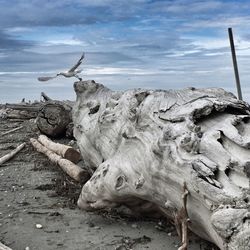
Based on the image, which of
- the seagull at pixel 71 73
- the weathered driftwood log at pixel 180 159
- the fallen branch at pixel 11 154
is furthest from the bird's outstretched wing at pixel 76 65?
the weathered driftwood log at pixel 180 159

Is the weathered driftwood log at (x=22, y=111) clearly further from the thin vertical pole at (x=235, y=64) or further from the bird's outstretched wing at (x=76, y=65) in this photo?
the thin vertical pole at (x=235, y=64)

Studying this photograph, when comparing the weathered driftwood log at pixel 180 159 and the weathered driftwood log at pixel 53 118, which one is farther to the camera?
the weathered driftwood log at pixel 53 118

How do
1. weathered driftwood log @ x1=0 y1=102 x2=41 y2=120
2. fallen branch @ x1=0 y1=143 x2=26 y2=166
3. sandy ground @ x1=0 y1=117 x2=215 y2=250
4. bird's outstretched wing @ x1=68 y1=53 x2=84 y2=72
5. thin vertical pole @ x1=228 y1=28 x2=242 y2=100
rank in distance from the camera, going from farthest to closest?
weathered driftwood log @ x1=0 y1=102 x2=41 y2=120 < bird's outstretched wing @ x1=68 y1=53 x2=84 y2=72 < thin vertical pole @ x1=228 y1=28 x2=242 y2=100 < fallen branch @ x1=0 y1=143 x2=26 y2=166 < sandy ground @ x1=0 y1=117 x2=215 y2=250

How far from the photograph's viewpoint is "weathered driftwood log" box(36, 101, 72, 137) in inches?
441

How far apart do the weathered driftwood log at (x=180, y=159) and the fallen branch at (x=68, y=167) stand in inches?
32.1

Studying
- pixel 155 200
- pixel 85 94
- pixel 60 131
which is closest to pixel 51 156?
pixel 85 94

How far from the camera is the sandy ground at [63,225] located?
4.64 meters

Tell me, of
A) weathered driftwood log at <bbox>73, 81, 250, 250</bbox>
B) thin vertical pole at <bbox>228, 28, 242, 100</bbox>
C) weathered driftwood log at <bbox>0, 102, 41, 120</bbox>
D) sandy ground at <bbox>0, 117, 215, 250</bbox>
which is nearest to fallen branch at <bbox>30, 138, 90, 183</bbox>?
sandy ground at <bbox>0, 117, 215, 250</bbox>

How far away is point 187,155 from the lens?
4090mm

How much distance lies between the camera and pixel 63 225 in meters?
5.23

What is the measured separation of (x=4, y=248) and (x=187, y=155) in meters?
1.85

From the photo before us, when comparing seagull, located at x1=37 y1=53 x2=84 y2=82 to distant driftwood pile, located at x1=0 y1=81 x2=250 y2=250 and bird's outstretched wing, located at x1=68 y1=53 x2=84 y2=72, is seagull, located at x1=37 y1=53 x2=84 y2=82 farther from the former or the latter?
distant driftwood pile, located at x1=0 y1=81 x2=250 y2=250

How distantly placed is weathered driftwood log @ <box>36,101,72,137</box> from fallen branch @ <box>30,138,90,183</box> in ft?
4.74

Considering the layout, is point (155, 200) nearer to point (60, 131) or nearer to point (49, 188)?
point (49, 188)
